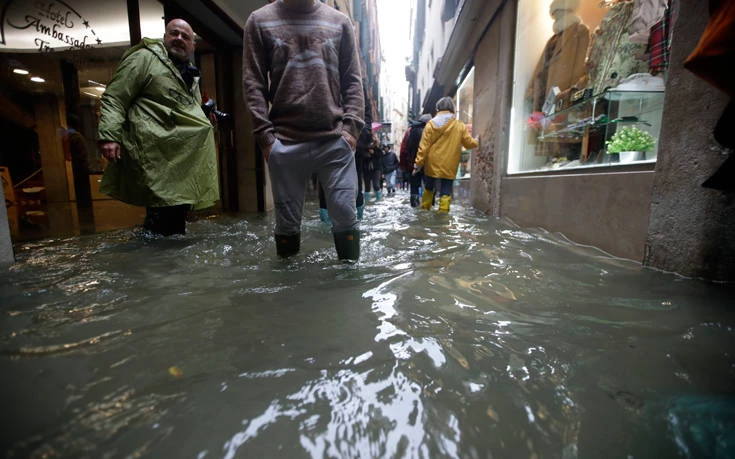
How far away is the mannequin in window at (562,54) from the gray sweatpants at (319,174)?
3168 millimetres

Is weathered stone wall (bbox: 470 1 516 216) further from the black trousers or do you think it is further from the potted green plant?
the black trousers

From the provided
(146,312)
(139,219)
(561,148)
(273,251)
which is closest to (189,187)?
(273,251)

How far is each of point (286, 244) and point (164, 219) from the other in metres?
1.50

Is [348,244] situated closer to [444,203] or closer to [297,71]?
[297,71]

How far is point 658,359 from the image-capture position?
3.48 ft

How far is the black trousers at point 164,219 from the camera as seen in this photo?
307 centimetres

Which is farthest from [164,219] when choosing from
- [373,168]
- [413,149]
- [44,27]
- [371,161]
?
[373,168]

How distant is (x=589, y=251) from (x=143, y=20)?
5370 millimetres

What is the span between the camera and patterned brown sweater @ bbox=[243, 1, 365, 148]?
2021 mm

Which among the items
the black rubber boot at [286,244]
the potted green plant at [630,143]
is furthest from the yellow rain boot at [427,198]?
the black rubber boot at [286,244]

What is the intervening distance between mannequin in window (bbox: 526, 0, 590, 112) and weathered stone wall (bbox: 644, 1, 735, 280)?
6.84ft

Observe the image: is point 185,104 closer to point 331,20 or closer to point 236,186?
point 331,20

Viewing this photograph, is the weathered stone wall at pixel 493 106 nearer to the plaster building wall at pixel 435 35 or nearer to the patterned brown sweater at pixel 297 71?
the plaster building wall at pixel 435 35

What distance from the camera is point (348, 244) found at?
7.41 feet
